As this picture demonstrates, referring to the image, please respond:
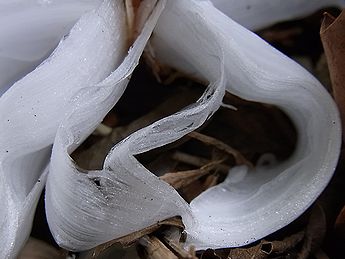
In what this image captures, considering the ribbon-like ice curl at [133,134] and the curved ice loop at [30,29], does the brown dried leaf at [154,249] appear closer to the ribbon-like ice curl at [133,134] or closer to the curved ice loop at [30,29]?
the ribbon-like ice curl at [133,134]

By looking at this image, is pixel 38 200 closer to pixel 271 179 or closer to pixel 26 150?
pixel 26 150

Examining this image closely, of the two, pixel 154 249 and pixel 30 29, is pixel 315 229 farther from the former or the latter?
pixel 30 29

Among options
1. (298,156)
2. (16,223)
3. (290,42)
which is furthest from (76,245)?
(290,42)

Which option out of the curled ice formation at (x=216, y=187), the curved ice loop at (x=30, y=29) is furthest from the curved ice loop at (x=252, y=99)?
the curved ice loop at (x=30, y=29)

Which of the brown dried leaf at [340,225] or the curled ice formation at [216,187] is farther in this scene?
the brown dried leaf at [340,225]

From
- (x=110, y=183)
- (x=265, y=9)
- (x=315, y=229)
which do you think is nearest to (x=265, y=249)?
(x=315, y=229)

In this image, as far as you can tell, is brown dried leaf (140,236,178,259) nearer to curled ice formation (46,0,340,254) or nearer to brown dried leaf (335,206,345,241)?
curled ice formation (46,0,340,254)

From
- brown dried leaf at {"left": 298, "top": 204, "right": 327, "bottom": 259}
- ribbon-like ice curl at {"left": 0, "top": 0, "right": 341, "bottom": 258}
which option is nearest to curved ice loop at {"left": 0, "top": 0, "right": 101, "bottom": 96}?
ribbon-like ice curl at {"left": 0, "top": 0, "right": 341, "bottom": 258}
